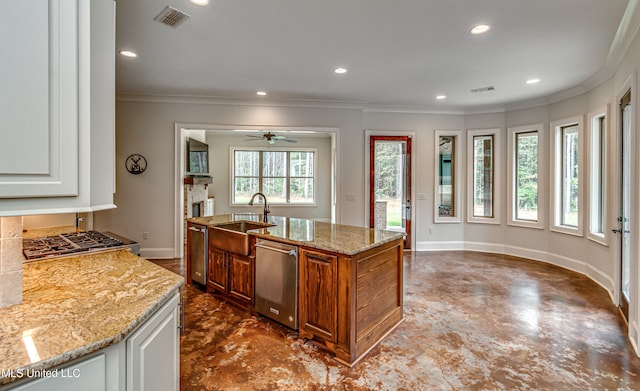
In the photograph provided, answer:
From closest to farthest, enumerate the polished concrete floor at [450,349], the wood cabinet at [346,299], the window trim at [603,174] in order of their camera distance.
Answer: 1. the polished concrete floor at [450,349]
2. the wood cabinet at [346,299]
3. the window trim at [603,174]

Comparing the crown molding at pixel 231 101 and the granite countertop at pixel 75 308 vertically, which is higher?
the crown molding at pixel 231 101

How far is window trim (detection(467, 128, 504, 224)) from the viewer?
5.54 metres

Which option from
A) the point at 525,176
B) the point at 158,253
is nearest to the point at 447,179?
the point at 525,176

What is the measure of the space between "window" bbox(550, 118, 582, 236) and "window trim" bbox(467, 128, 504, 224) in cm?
82

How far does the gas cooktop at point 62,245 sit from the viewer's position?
1858 mm

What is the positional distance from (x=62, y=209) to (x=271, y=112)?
14.4 feet

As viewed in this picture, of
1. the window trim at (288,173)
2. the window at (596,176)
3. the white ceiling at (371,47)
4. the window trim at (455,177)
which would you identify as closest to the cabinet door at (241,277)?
the white ceiling at (371,47)

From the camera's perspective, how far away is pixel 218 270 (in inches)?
132

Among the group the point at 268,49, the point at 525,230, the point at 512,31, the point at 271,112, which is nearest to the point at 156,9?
the point at 268,49

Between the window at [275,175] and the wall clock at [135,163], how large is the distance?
3316 mm

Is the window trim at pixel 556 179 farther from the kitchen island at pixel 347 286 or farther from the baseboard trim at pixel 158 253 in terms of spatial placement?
the baseboard trim at pixel 158 253

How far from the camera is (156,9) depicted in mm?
2480

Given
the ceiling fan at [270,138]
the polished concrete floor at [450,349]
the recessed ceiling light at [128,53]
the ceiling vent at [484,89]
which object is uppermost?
the ceiling vent at [484,89]

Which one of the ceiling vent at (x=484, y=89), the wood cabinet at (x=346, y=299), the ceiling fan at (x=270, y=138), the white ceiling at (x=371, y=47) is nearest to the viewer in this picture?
the wood cabinet at (x=346, y=299)
